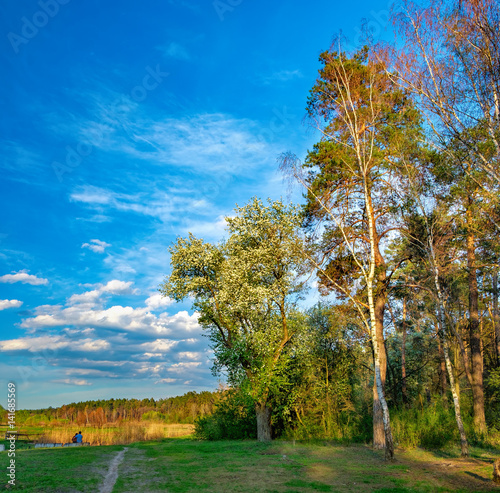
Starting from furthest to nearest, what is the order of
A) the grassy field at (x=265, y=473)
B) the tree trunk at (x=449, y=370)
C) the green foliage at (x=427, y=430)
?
Result: the green foliage at (x=427, y=430), the tree trunk at (x=449, y=370), the grassy field at (x=265, y=473)

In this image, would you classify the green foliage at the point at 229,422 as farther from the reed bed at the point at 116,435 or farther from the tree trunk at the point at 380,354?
Answer: the tree trunk at the point at 380,354

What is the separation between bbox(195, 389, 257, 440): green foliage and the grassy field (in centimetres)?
997

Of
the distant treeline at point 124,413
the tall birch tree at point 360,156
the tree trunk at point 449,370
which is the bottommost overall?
the distant treeline at point 124,413

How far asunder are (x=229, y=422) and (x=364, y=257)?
1499 cm

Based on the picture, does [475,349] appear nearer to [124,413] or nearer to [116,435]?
[116,435]

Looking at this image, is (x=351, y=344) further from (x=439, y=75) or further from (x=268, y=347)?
(x=439, y=75)

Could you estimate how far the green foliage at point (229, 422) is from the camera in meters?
25.3

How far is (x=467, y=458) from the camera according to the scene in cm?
1387

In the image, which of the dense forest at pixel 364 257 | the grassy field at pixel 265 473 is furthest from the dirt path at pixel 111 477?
the dense forest at pixel 364 257

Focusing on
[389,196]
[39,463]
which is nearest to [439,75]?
[389,196]

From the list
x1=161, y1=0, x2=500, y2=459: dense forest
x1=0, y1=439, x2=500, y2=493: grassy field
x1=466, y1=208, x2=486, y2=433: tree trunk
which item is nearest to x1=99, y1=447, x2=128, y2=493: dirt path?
x1=0, y1=439, x2=500, y2=493: grassy field

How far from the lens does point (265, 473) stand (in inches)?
435

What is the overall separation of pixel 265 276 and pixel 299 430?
9.19m

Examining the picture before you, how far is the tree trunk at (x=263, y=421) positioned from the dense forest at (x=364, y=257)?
3.2 inches
